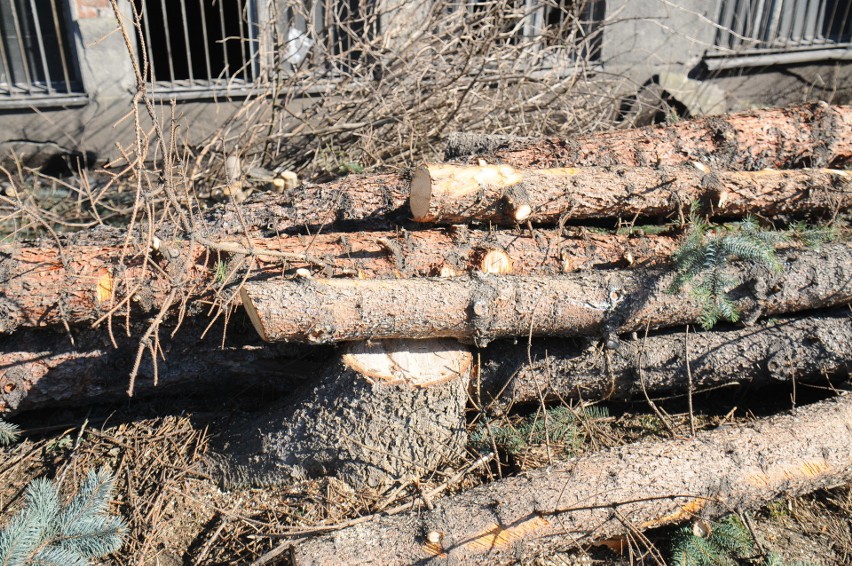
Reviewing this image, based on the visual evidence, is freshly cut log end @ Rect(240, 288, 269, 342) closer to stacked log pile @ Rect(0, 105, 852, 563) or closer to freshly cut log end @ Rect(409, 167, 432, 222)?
stacked log pile @ Rect(0, 105, 852, 563)

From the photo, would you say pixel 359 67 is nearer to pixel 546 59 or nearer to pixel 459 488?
pixel 546 59

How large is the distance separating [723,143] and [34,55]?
5311mm

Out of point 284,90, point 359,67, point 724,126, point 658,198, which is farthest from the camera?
point 284,90

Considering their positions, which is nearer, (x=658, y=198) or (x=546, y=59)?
(x=658, y=198)

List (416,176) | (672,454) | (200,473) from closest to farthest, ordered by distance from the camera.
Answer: (672,454)
(200,473)
(416,176)

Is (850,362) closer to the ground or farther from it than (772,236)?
closer to the ground

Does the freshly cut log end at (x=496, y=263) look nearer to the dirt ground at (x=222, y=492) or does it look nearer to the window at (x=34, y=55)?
the dirt ground at (x=222, y=492)

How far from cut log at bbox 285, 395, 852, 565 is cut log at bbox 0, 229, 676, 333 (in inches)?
36.6

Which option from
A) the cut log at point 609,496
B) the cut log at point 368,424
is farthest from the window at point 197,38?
the cut log at point 609,496

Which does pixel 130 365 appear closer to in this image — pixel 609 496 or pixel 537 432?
pixel 537 432

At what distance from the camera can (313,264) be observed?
121 inches

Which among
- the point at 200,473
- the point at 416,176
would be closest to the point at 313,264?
the point at 416,176

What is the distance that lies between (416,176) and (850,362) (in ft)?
7.18

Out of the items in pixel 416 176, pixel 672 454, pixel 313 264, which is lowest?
pixel 672 454
